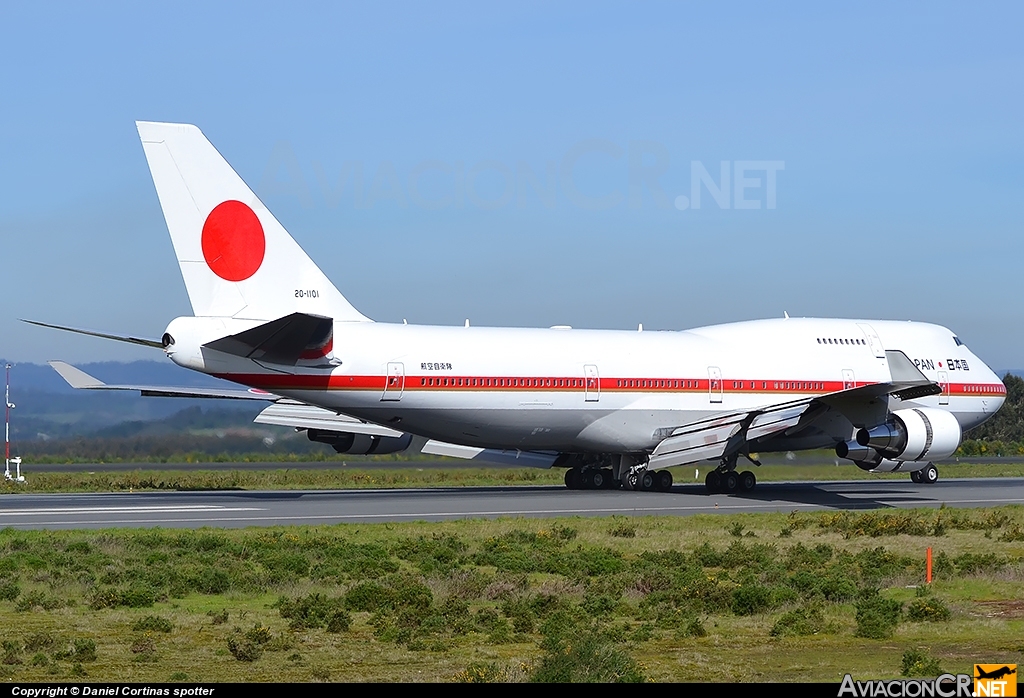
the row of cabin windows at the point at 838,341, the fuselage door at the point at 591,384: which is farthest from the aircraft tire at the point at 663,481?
the row of cabin windows at the point at 838,341

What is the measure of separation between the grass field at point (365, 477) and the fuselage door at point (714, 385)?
279cm

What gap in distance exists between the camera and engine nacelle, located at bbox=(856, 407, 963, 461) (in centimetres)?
3061

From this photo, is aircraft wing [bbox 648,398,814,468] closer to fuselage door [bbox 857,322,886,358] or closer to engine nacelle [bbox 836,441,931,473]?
engine nacelle [bbox 836,441,931,473]

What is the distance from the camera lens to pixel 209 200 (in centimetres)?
2903

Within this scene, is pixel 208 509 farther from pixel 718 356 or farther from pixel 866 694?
pixel 866 694

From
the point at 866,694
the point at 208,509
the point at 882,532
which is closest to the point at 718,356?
the point at 882,532

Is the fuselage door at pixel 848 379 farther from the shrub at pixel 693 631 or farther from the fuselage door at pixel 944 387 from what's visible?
the shrub at pixel 693 631

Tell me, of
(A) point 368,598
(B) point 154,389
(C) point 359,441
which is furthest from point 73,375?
(A) point 368,598

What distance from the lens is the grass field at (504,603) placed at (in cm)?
1198

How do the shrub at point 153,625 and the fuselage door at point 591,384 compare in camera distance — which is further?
the fuselage door at point 591,384

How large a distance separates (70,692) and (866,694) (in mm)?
6758

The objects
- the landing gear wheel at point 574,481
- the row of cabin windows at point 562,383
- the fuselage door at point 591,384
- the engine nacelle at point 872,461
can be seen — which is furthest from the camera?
the landing gear wheel at point 574,481

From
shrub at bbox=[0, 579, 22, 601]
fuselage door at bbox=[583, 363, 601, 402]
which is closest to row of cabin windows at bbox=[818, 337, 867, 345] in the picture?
fuselage door at bbox=[583, 363, 601, 402]

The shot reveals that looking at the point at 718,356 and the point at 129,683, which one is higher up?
the point at 718,356
